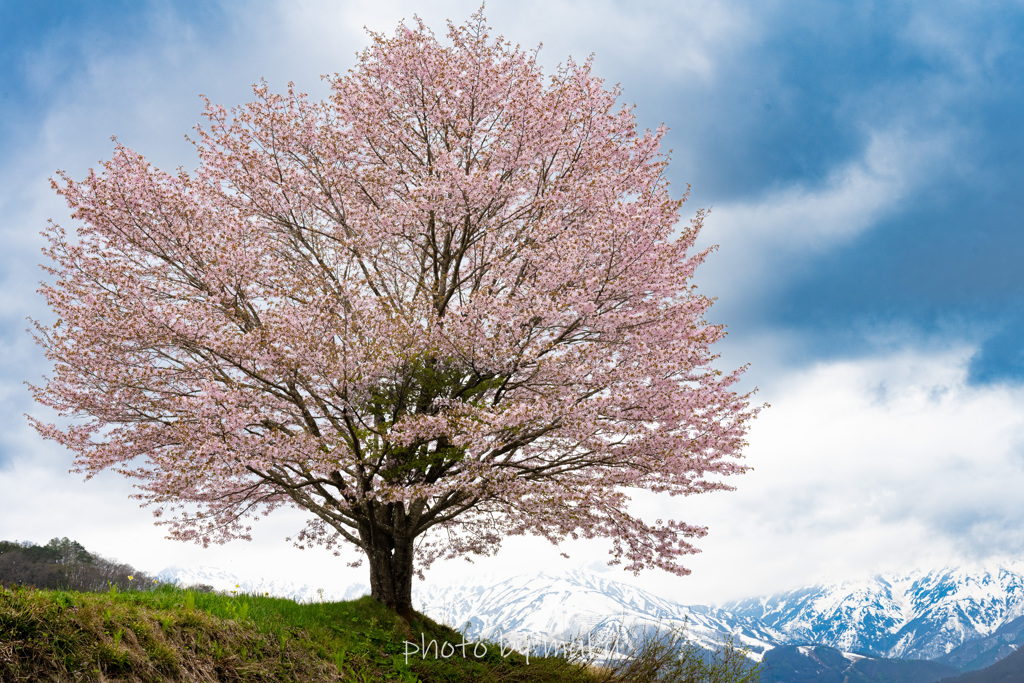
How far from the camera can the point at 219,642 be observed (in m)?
8.15

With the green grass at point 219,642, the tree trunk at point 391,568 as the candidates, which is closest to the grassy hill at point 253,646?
the green grass at point 219,642

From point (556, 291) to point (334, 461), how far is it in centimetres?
503

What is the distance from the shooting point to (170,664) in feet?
22.9

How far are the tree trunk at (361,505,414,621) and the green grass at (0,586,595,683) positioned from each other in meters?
0.40

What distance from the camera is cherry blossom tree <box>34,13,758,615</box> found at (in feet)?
36.4

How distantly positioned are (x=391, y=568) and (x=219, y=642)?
6.10m

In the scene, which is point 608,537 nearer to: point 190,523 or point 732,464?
point 732,464

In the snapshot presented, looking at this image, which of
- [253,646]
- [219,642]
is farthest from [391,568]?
[219,642]

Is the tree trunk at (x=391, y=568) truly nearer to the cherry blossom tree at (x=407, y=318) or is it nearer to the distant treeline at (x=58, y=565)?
the cherry blossom tree at (x=407, y=318)

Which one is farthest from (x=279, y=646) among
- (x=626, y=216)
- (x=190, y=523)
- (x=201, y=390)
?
(x=626, y=216)

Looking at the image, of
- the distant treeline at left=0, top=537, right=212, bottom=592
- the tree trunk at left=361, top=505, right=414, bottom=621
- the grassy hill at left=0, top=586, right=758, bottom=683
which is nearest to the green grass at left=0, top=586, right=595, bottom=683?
the grassy hill at left=0, top=586, right=758, bottom=683

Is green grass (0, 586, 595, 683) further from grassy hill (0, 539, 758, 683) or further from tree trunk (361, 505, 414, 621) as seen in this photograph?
tree trunk (361, 505, 414, 621)

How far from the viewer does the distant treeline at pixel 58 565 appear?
3134 cm

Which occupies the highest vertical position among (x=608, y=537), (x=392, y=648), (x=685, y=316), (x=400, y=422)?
(x=685, y=316)
